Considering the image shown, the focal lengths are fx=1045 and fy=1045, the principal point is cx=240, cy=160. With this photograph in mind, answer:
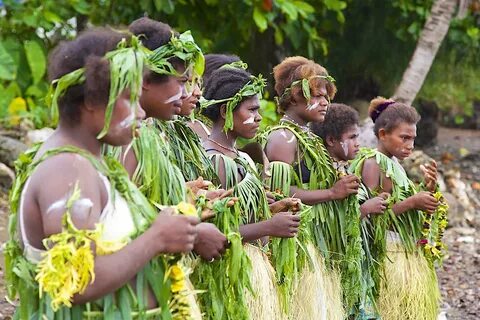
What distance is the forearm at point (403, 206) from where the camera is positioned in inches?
221

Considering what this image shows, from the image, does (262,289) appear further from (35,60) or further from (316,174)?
(35,60)

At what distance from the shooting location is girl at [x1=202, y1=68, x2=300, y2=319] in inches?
164

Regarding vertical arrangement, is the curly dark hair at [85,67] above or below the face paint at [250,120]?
above

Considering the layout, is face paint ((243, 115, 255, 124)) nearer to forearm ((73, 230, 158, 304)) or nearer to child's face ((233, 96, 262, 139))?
child's face ((233, 96, 262, 139))

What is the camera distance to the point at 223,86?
177 inches

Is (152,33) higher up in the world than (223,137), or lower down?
higher up

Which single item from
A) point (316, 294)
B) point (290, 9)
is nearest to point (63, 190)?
point (316, 294)

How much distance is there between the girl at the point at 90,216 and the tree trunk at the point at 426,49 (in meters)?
7.67

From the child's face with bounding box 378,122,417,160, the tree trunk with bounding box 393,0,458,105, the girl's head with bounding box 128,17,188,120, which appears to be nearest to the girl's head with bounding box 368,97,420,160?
the child's face with bounding box 378,122,417,160

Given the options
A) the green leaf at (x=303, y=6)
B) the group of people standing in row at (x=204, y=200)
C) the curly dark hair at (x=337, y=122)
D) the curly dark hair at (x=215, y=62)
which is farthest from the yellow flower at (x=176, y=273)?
the green leaf at (x=303, y=6)

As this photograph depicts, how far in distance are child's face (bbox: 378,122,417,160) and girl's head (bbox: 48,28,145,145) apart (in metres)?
3.14

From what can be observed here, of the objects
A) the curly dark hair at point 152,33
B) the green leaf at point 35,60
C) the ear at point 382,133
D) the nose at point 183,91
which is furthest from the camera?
the green leaf at point 35,60

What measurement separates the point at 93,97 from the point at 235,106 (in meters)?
1.71

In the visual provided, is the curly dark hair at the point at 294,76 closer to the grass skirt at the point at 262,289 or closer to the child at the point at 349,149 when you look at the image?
the child at the point at 349,149
